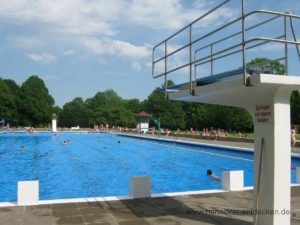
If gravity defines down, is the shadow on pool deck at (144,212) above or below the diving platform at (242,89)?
below

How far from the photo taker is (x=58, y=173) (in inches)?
654

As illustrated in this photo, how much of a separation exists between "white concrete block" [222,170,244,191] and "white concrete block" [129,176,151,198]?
1.98 metres

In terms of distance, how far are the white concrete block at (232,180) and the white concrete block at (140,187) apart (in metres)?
1.98

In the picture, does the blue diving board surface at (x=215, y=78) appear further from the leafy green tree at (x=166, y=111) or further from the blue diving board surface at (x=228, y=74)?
the leafy green tree at (x=166, y=111)

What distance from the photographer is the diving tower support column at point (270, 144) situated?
571cm

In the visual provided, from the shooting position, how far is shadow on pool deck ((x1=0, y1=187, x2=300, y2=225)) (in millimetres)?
6598

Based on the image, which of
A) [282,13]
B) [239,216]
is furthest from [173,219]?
[282,13]

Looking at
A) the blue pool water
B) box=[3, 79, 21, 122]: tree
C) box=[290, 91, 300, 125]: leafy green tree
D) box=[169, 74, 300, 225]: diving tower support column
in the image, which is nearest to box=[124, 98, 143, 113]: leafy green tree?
box=[3, 79, 21, 122]: tree

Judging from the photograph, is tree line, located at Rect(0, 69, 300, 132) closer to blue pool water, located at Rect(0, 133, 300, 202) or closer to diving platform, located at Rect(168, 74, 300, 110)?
blue pool water, located at Rect(0, 133, 300, 202)

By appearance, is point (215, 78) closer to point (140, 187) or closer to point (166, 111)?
point (140, 187)

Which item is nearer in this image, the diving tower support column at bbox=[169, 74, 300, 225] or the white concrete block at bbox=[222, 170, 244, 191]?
the diving tower support column at bbox=[169, 74, 300, 225]

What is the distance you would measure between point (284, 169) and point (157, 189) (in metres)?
7.82

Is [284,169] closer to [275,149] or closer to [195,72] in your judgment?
[275,149]

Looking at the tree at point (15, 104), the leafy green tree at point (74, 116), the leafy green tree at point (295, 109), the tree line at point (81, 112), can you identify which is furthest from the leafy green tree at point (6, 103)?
the leafy green tree at point (295, 109)
